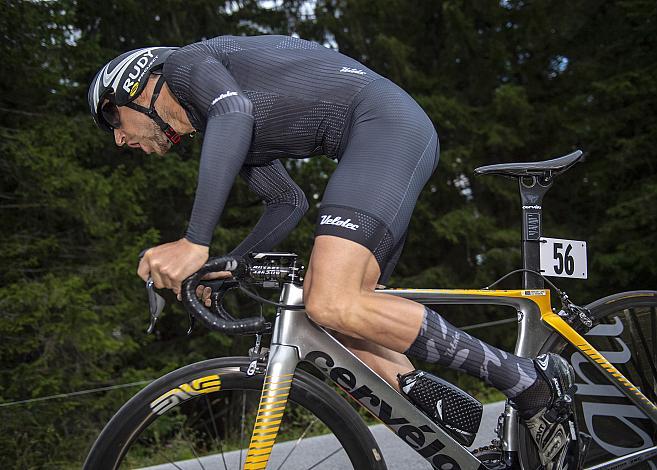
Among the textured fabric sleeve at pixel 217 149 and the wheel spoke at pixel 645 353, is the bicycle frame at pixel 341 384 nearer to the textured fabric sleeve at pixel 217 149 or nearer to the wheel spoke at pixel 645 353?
the textured fabric sleeve at pixel 217 149

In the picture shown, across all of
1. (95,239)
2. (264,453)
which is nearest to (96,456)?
(264,453)

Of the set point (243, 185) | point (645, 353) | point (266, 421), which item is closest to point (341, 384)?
point (266, 421)

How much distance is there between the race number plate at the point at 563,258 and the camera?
6.78 feet

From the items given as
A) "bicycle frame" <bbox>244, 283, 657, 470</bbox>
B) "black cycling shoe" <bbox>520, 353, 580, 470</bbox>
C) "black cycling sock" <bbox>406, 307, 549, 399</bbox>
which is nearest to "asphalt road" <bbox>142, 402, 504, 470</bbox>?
"bicycle frame" <bbox>244, 283, 657, 470</bbox>

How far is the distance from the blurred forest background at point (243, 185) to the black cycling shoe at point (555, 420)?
437 centimetres

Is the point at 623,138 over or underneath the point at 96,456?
over

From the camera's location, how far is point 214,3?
29.9 feet

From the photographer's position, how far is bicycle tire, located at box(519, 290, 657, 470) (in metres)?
2.20

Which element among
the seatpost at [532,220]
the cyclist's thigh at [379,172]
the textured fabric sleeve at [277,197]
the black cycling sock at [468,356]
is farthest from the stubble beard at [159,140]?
the seatpost at [532,220]

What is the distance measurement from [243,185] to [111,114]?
23.8 feet

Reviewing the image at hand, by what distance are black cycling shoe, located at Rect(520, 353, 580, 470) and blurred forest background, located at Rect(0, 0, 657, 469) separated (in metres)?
4.37

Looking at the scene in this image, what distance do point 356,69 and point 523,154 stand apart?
998 cm

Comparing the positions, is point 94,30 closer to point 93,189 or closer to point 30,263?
point 93,189

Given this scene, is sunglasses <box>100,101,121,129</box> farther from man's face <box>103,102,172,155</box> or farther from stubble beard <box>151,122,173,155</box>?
stubble beard <box>151,122,173,155</box>
